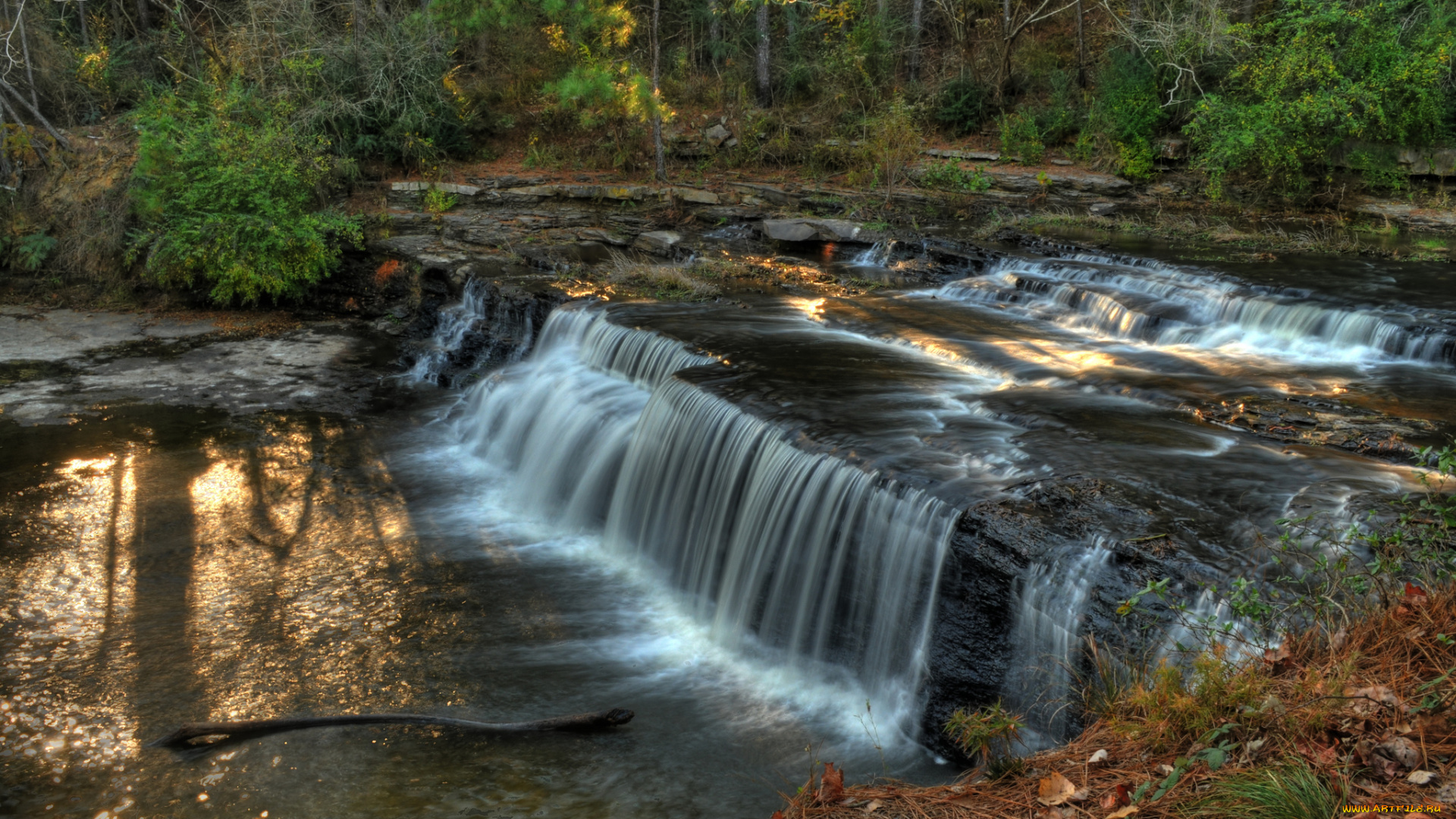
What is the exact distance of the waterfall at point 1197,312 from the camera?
941 centimetres

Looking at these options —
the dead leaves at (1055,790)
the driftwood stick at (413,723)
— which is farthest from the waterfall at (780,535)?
the dead leaves at (1055,790)

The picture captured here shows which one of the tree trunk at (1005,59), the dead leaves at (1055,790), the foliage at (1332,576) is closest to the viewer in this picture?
the dead leaves at (1055,790)

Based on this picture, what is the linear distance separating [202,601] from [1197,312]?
10.1 meters

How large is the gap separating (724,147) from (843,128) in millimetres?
2625

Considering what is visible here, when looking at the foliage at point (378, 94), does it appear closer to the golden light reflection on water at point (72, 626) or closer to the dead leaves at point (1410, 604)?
the golden light reflection on water at point (72, 626)

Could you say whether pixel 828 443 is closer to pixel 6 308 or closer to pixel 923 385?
pixel 923 385

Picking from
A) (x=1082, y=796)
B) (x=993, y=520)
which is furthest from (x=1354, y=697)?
(x=993, y=520)

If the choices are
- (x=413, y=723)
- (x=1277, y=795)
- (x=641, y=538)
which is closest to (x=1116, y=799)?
(x=1277, y=795)

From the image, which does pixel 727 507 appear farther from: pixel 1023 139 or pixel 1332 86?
pixel 1023 139

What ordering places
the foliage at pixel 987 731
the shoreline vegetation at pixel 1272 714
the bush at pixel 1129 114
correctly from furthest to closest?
the bush at pixel 1129 114 → the foliage at pixel 987 731 → the shoreline vegetation at pixel 1272 714

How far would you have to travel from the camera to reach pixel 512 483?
31.6 ft

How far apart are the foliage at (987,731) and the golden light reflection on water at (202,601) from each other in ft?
10.6

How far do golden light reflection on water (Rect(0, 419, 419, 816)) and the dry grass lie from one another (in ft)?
11.6

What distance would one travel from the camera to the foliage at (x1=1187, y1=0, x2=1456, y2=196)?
1564 centimetres
